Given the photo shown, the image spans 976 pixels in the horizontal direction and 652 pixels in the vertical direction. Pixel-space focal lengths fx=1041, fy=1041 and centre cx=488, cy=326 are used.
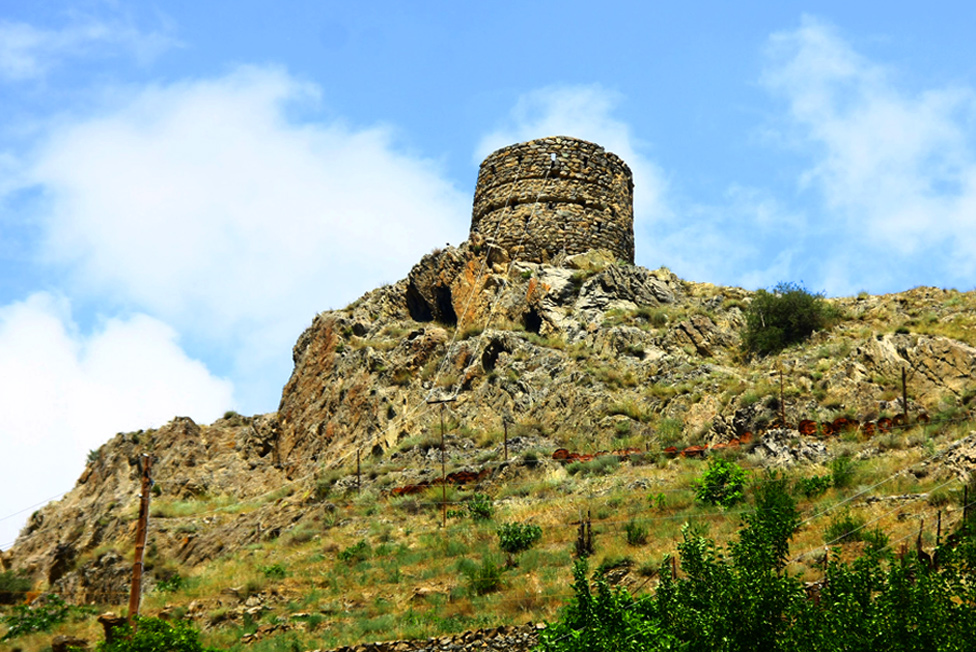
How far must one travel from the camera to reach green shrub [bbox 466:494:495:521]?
2434 centimetres

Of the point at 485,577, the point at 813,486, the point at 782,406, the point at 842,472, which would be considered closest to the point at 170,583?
the point at 485,577

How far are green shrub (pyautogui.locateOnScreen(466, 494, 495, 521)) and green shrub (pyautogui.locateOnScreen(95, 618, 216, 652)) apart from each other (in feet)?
25.9

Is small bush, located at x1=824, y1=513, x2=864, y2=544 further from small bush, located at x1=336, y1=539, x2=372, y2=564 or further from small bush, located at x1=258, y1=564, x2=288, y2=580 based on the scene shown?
small bush, located at x1=258, y1=564, x2=288, y2=580

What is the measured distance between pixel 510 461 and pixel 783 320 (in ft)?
33.7

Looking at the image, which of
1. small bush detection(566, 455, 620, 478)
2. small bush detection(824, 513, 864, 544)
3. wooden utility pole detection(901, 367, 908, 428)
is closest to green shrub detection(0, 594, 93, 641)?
small bush detection(566, 455, 620, 478)

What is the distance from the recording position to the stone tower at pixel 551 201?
113 ft

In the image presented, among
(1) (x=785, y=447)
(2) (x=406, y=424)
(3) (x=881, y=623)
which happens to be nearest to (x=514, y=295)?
(2) (x=406, y=424)

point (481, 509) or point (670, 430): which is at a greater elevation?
point (670, 430)

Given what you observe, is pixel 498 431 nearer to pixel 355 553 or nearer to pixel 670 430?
pixel 670 430

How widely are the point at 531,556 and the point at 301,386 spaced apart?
47.1 feet

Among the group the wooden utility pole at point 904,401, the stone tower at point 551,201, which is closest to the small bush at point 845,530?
the wooden utility pole at point 904,401

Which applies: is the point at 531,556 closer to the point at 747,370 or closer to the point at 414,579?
the point at 414,579

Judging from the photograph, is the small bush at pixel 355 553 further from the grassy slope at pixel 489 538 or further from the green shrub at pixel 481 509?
the green shrub at pixel 481 509

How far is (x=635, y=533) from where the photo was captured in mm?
21750
